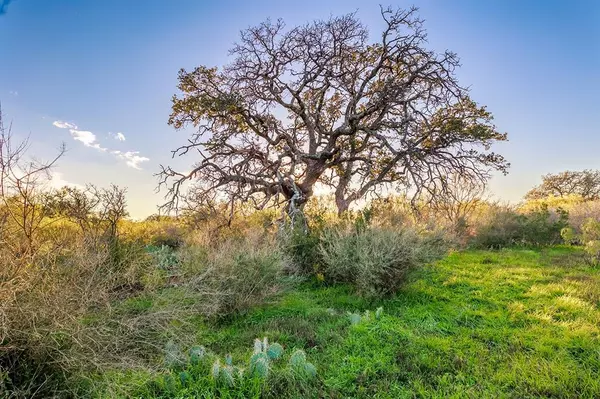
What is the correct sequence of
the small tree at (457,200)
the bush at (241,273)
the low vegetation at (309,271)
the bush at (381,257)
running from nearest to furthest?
the low vegetation at (309,271)
the bush at (241,273)
the bush at (381,257)
the small tree at (457,200)

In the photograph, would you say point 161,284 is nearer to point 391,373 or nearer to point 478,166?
point 391,373

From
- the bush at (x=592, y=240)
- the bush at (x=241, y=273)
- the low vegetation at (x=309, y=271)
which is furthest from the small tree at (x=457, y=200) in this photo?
the bush at (x=241, y=273)

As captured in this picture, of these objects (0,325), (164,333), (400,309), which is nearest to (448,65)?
(400,309)

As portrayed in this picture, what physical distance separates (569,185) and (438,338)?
39.5 m

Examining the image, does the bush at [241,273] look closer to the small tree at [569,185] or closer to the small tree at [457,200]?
the small tree at [457,200]

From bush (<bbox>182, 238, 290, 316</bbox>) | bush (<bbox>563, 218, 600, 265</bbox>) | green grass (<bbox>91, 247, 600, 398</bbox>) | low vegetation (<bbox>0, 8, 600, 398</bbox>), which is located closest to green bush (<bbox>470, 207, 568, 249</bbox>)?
low vegetation (<bbox>0, 8, 600, 398</bbox>)

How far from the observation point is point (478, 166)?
1432 cm

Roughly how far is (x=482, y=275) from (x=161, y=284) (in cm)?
810

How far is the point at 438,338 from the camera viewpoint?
5086 mm

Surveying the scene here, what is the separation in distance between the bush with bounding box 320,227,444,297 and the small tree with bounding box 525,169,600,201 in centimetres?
3292

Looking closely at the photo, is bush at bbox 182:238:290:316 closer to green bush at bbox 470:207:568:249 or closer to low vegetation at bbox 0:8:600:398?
low vegetation at bbox 0:8:600:398

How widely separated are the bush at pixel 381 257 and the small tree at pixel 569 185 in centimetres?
3292

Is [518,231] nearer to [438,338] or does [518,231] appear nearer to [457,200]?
[457,200]

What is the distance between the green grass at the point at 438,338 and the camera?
3.89m
